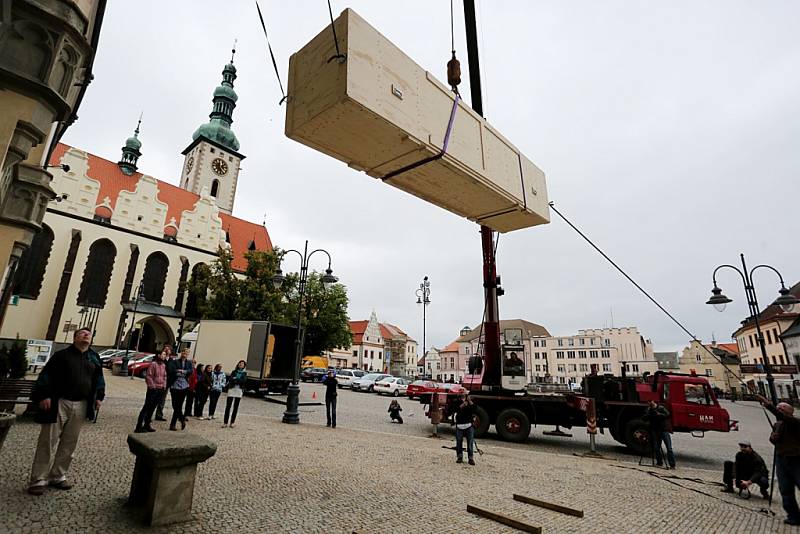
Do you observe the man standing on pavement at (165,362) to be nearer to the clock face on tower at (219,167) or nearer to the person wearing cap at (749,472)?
the person wearing cap at (749,472)

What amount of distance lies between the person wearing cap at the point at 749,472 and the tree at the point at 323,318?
3291 centimetres

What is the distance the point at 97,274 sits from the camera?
34.7 metres

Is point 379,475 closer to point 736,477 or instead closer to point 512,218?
point 512,218

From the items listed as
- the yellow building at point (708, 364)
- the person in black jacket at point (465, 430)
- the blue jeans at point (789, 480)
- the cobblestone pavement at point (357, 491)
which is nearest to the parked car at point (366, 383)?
the cobblestone pavement at point (357, 491)

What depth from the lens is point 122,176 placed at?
4088cm

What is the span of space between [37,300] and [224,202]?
→ 2667 cm

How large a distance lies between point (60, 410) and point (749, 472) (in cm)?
1097

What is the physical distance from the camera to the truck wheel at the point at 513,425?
1181cm

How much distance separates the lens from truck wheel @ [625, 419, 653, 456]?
10.7m

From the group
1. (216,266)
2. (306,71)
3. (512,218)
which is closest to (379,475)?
(512,218)

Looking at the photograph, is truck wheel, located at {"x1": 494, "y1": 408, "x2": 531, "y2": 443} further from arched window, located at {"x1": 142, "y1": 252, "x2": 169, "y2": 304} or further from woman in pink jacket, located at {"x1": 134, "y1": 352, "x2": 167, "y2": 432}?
arched window, located at {"x1": 142, "y1": 252, "x2": 169, "y2": 304}

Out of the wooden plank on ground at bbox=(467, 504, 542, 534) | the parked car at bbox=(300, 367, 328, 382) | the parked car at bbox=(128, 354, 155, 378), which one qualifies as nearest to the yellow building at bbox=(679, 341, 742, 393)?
the parked car at bbox=(300, 367, 328, 382)

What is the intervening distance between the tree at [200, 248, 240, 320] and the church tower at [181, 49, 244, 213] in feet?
79.2

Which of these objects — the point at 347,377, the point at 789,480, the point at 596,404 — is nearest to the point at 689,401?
the point at 596,404
